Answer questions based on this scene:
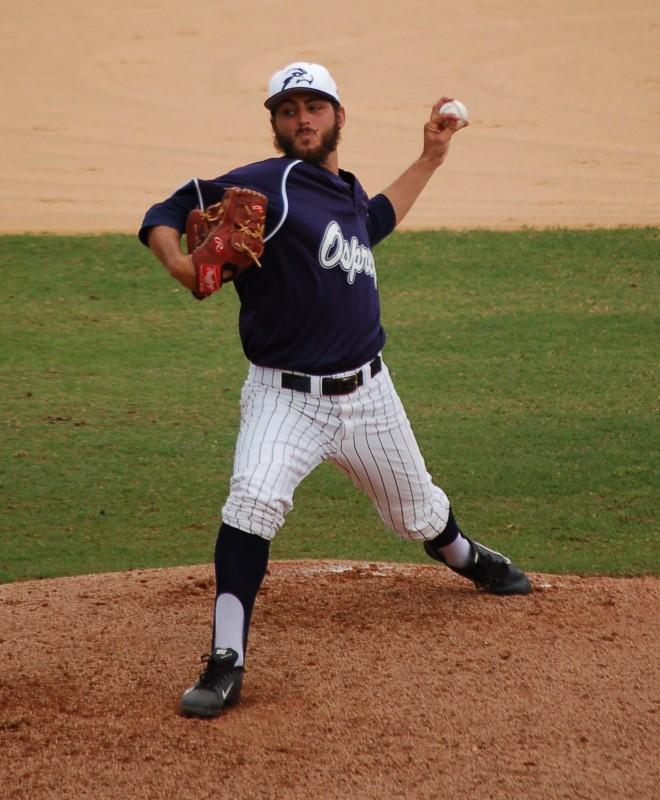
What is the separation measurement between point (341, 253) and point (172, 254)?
1.75 feet

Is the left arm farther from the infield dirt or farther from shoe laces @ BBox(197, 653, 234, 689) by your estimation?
shoe laces @ BBox(197, 653, 234, 689)

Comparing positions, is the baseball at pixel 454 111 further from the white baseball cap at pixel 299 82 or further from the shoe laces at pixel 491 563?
the shoe laces at pixel 491 563

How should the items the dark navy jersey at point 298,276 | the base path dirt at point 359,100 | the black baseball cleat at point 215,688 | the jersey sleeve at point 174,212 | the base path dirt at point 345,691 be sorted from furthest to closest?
1. the base path dirt at point 359,100
2. the dark navy jersey at point 298,276
3. the jersey sleeve at point 174,212
4. the black baseball cleat at point 215,688
5. the base path dirt at point 345,691

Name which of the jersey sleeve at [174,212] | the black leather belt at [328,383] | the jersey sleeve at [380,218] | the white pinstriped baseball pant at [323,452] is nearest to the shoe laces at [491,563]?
the white pinstriped baseball pant at [323,452]

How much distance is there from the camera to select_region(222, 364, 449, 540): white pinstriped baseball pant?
375cm

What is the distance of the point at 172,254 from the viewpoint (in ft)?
11.9

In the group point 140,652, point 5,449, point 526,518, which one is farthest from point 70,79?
point 140,652

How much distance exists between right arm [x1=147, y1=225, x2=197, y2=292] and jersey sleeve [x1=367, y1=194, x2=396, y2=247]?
83cm

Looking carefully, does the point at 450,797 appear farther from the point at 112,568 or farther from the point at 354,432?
the point at 112,568

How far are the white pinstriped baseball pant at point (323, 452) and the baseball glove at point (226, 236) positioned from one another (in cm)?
40

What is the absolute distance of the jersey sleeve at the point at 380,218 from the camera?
4.35 metres

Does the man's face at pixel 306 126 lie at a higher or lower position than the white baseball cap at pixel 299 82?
lower

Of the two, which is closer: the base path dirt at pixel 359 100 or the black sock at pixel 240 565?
the black sock at pixel 240 565

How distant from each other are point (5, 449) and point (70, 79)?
11.7 meters
